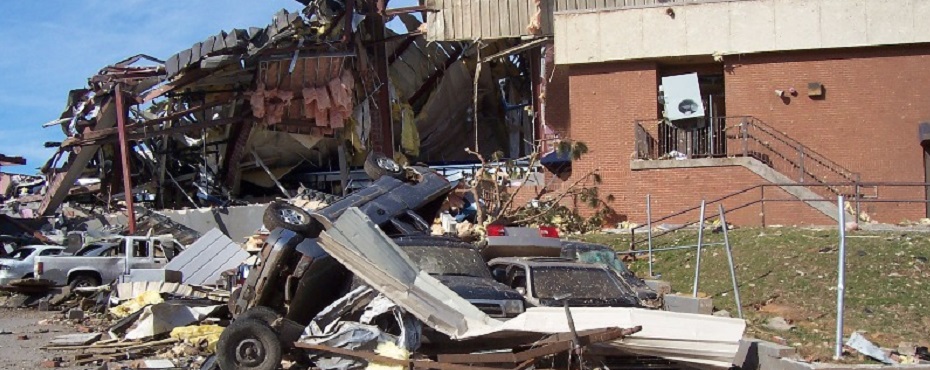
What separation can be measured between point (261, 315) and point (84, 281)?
12.0 meters

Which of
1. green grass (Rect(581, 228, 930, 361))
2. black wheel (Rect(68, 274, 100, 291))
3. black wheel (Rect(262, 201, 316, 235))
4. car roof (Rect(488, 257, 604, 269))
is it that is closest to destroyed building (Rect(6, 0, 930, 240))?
green grass (Rect(581, 228, 930, 361))

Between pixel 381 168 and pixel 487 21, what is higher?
pixel 487 21

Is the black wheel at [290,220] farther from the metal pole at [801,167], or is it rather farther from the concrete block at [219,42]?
the metal pole at [801,167]

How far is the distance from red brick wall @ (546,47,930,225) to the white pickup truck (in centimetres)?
1102

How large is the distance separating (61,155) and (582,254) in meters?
19.7

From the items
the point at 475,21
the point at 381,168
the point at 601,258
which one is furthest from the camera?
the point at 475,21

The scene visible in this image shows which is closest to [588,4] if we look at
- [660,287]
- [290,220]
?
[660,287]

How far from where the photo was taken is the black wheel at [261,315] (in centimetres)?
1037

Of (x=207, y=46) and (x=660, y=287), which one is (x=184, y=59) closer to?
(x=207, y=46)

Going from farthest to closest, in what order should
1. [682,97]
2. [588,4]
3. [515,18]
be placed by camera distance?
[515,18] → [588,4] → [682,97]

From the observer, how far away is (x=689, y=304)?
1275 centimetres

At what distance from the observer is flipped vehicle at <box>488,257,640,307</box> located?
11055mm

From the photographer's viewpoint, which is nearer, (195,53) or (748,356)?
(748,356)

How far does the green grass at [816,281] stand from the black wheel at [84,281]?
457 inches
